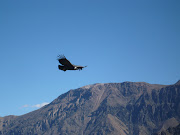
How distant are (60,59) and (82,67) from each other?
6561 mm

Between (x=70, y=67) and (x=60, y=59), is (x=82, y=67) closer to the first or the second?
(x=70, y=67)

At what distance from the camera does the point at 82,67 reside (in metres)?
45.5

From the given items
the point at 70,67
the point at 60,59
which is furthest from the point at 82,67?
the point at 60,59

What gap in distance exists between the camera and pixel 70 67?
4322 centimetres

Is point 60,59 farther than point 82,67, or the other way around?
point 82,67

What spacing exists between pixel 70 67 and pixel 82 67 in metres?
2.86

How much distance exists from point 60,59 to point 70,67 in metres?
3.85

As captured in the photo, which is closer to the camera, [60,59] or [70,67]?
[60,59]

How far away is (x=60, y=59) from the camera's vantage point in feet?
130
